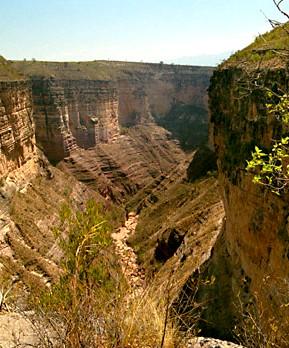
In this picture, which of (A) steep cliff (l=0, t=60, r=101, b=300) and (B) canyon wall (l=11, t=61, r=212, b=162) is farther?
(B) canyon wall (l=11, t=61, r=212, b=162)

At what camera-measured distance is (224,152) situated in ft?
56.3

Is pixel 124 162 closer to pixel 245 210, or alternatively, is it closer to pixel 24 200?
pixel 24 200

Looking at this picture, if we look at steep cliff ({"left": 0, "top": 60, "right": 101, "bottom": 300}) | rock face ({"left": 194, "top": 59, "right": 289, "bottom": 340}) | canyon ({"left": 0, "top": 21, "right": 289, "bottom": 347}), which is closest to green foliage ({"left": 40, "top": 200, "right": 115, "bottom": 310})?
canyon ({"left": 0, "top": 21, "right": 289, "bottom": 347})

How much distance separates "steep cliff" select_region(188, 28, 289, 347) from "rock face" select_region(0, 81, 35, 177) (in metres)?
17.2

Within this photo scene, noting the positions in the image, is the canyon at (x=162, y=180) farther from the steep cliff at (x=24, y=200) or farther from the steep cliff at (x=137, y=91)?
the steep cliff at (x=137, y=91)

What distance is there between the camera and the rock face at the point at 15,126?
98.7 feet

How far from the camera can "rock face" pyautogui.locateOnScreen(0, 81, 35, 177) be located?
30.1 meters

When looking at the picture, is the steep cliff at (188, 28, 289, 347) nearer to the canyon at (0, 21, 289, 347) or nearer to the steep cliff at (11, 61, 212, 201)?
the canyon at (0, 21, 289, 347)

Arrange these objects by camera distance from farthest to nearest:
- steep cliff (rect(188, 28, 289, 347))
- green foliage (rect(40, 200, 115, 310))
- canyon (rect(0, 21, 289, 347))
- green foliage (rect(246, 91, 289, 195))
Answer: canyon (rect(0, 21, 289, 347)) < steep cliff (rect(188, 28, 289, 347)) < green foliage (rect(40, 200, 115, 310)) < green foliage (rect(246, 91, 289, 195))

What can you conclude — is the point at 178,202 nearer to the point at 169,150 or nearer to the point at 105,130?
the point at 105,130

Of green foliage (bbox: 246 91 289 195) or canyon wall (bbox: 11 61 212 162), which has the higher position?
green foliage (bbox: 246 91 289 195)

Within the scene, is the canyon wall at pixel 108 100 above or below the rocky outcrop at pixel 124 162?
above

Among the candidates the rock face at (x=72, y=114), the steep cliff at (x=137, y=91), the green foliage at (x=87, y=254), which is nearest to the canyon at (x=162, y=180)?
the rock face at (x=72, y=114)

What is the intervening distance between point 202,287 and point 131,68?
251 ft
